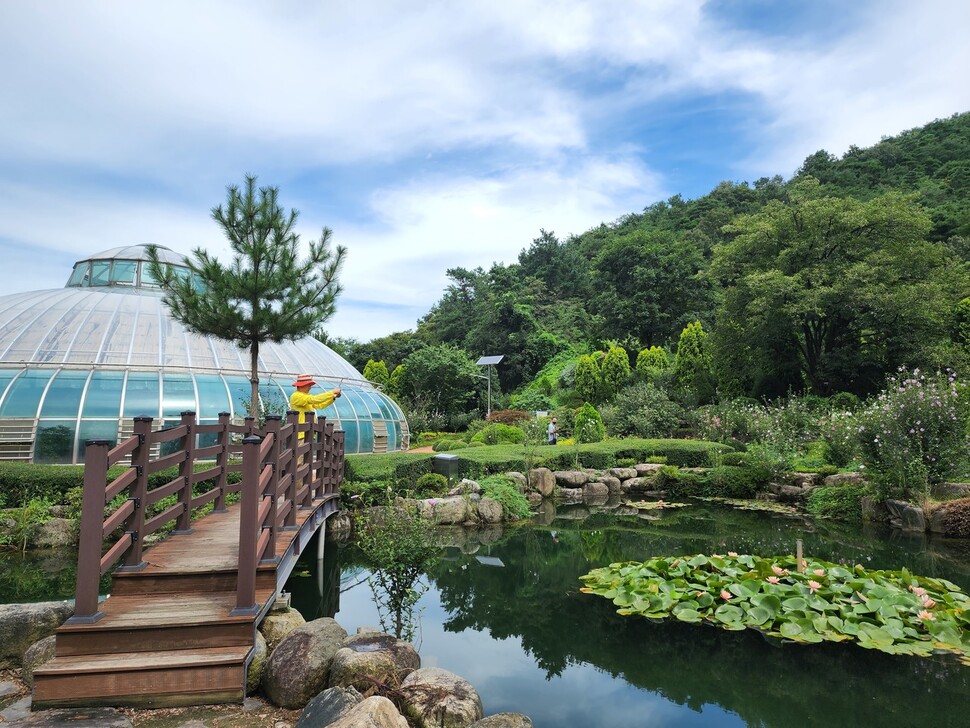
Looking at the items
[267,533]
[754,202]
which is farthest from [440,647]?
[754,202]

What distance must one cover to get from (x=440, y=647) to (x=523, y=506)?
6.56 meters

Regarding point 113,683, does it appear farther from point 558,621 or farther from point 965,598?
point 965,598

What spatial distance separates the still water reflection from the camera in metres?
4.41

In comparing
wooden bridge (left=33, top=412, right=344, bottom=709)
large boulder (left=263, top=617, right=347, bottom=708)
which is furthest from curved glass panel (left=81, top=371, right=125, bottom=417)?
large boulder (left=263, top=617, right=347, bottom=708)

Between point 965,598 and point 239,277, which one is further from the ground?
point 239,277

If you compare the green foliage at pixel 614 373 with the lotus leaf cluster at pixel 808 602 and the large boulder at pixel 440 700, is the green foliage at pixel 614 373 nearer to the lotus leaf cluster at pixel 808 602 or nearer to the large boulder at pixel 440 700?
the lotus leaf cluster at pixel 808 602

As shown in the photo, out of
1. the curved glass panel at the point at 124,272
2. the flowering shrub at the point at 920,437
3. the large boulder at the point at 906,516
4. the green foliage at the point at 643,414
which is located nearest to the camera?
the large boulder at the point at 906,516

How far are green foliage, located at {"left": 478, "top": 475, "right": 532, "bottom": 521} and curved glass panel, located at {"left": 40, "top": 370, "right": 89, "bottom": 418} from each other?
322 inches

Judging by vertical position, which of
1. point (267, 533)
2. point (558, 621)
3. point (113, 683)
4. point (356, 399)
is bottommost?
point (558, 621)

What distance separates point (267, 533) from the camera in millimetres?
4590

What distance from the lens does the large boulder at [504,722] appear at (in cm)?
333

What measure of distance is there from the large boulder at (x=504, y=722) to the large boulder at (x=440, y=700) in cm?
13

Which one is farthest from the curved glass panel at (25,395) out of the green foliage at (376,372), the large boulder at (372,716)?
the green foliage at (376,372)

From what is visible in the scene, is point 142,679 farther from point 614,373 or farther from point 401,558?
point 614,373
